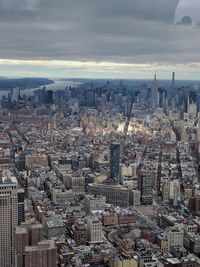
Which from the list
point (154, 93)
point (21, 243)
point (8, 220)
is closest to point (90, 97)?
point (154, 93)

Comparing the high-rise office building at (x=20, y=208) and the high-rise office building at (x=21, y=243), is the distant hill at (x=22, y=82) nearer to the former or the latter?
the high-rise office building at (x=20, y=208)

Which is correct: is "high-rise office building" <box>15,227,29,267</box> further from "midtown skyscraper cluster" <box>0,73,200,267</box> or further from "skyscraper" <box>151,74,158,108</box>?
"skyscraper" <box>151,74,158,108</box>

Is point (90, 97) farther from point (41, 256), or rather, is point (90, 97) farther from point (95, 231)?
point (41, 256)

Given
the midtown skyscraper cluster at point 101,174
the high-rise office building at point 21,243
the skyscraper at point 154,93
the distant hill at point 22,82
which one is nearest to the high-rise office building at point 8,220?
the midtown skyscraper cluster at point 101,174

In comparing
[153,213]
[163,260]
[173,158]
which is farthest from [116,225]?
[173,158]

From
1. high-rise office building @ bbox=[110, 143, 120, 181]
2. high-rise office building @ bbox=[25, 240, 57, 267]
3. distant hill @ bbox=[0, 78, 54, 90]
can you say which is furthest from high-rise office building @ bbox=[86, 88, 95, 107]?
high-rise office building @ bbox=[25, 240, 57, 267]

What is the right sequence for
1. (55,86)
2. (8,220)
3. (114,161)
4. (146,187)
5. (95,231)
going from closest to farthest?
(8,220), (95,231), (146,187), (55,86), (114,161)
